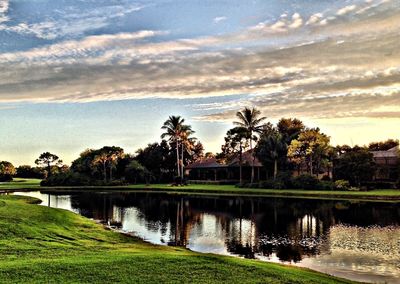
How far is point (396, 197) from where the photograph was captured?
2014 inches

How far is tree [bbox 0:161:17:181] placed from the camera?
11875cm

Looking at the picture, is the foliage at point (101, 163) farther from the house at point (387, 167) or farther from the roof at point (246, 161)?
the house at point (387, 167)

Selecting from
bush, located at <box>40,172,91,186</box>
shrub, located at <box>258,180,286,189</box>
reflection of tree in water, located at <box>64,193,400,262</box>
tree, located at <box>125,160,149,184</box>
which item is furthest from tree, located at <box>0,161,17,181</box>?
reflection of tree in water, located at <box>64,193,400,262</box>

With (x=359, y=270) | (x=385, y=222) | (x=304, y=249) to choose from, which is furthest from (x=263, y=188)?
(x=359, y=270)

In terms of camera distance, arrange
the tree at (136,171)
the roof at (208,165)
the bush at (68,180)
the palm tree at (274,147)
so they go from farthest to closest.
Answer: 1. the tree at (136,171)
2. the roof at (208,165)
3. the bush at (68,180)
4. the palm tree at (274,147)

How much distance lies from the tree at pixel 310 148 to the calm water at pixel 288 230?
20478 mm

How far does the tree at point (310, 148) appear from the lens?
69.6 m

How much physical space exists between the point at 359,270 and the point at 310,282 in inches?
249

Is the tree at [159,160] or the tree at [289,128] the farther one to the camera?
the tree at [159,160]

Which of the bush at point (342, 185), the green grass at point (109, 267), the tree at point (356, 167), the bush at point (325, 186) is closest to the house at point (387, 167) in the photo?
the tree at point (356, 167)

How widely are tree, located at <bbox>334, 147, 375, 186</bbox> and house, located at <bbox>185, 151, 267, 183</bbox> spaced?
64.2 feet

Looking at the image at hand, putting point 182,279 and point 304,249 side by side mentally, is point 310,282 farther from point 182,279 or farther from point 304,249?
point 304,249

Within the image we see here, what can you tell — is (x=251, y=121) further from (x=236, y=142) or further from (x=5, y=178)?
(x=5, y=178)

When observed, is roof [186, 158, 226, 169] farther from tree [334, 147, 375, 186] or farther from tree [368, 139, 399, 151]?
tree [368, 139, 399, 151]
